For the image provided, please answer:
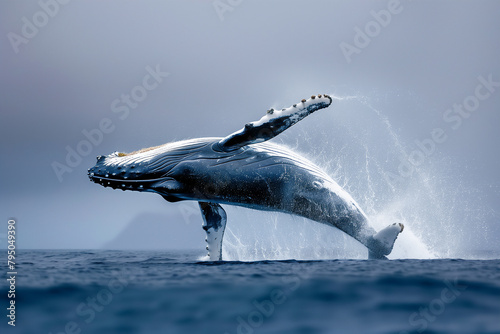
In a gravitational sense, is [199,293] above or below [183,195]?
below

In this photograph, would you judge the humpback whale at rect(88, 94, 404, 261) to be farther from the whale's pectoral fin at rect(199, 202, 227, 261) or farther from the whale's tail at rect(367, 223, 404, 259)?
the whale's pectoral fin at rect(199, 202, 227, 261)

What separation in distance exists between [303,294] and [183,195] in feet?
17.0

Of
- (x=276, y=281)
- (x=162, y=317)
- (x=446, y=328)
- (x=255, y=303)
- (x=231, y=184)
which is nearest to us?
(x=446, y=328)

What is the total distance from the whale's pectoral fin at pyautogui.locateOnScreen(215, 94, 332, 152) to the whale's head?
1.09m

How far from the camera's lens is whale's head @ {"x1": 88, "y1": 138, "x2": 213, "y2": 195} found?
29.9 ft

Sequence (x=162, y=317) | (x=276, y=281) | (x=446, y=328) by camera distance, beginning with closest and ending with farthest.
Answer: (x=446, y=328) → (x=162, y=317) → (x=276, y=281)

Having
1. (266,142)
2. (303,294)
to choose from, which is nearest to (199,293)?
(303,294)

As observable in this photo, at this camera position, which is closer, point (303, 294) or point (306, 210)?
point (303, 294)

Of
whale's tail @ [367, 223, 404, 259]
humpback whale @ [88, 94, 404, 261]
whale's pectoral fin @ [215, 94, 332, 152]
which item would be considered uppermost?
whale's pectoral fin @ [215, 94, 332, 152]

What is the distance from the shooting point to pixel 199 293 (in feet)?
15.1

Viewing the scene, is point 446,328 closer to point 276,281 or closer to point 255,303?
point 255,303

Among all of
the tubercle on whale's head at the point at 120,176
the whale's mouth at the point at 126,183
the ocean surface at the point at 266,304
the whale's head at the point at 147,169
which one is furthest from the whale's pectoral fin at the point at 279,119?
the ocean surface at the point at 266,304

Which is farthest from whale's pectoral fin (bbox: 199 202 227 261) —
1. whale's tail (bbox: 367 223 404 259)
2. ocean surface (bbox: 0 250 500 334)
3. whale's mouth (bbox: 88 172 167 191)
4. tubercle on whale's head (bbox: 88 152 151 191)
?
ocean surface (bbox: 0 250 500 334)

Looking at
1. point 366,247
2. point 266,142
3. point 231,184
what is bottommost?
point 366,247
